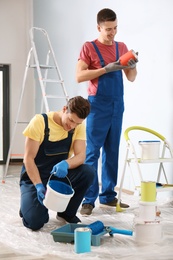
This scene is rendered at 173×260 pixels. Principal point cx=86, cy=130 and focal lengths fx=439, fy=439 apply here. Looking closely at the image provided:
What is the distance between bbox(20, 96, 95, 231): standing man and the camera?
2.75 metres

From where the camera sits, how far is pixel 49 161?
2.91m

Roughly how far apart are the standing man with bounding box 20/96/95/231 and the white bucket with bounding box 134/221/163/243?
1.59 ft

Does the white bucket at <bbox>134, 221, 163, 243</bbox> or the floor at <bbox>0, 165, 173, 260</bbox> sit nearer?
the floor at <bbox>0, 165, 173, 260</bbox>

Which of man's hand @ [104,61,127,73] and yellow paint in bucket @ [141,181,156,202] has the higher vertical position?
man's hand @ [104,61,127,73]

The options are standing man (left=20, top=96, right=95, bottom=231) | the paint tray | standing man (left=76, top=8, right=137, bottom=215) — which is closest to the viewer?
the paint tray

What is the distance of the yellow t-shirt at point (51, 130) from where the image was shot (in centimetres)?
276

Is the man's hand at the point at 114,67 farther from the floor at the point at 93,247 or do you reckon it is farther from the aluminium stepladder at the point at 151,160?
the floor at the point at 93,247

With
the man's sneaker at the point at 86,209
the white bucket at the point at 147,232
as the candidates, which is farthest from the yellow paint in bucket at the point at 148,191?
the man's sneaker at the point at 86,209

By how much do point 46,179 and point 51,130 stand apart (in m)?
0.33

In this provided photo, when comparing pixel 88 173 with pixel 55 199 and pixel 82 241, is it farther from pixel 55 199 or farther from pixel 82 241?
pixel 82 241

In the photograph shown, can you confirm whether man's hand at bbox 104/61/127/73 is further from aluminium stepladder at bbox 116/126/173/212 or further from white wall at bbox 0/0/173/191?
white wall at bbox 0/0/173/191

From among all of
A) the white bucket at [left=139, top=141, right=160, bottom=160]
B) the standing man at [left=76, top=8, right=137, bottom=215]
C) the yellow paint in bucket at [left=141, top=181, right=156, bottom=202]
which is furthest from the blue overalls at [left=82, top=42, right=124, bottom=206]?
the yellow paint in bucket at [left=141, top=181, right=156, bottom=202]

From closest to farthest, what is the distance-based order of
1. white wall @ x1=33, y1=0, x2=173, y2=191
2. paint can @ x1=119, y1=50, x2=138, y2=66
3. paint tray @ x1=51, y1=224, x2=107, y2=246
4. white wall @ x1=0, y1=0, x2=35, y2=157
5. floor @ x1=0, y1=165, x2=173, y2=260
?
floor @ x1=0, y1=165, x2=173, y2=260, paint tray @ x1=51, y1=224, x2=107, y2=246, paint can @ x1=119, y1=50, x2=138, y2=66, white wall @ x1=33, y1=0, x2=173, y2=191, white wall @ x1=0, y1=0, x2=35, y2=157

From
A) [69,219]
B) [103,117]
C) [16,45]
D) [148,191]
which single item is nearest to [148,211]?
[148,191]
